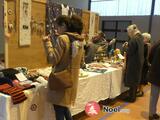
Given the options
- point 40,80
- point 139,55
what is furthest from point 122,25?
point 40,80

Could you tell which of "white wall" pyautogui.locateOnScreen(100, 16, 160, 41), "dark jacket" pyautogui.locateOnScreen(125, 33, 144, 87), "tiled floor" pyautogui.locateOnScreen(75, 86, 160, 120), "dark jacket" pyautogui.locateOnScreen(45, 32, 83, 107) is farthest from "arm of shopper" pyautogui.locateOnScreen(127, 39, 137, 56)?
"white wall" pyautogui.locateOnScreen(100, 16, 160, 41)

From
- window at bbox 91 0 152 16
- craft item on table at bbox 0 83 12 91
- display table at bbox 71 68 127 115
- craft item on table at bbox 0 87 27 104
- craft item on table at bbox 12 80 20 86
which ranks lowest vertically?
display table at bbox 71 68 127 115

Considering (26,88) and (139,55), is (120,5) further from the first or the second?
(26,88)

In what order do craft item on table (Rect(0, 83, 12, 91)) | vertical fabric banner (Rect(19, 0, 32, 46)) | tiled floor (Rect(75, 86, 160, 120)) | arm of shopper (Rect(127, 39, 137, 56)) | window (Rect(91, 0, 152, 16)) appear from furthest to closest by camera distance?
window (Rect(91, 0, 152, 16)) → arm of shopper (Rect(127, 39, 137, 56)) → tiled floor (Rect(75, 86, 160, 120)) → vertical fabric banner (Rect(19, 0, 32, 46)) → craft item on table (Rect(0, 83, 12, 91))

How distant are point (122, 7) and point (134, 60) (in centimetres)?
482

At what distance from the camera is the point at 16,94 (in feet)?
5.57

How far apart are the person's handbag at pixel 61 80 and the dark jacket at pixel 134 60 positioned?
5.85 feet

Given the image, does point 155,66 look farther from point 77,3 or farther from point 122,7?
point 77,3

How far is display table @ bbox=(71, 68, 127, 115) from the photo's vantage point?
8.24 ft

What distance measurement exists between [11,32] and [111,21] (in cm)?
591

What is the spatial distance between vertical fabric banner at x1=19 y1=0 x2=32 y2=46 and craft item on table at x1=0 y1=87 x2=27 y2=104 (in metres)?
0.92

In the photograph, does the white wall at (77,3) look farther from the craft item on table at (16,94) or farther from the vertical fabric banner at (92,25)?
the craft item on table at (16,94)

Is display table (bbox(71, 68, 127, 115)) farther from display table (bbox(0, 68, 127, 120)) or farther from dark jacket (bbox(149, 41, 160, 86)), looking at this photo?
dark jacket (bbox(149, 41, 160, 86))

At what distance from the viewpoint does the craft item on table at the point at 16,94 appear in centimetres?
167
